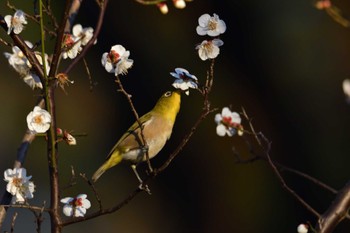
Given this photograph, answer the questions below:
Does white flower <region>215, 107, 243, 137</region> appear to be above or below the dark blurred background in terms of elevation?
above

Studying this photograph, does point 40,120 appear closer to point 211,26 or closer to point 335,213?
point 211,26

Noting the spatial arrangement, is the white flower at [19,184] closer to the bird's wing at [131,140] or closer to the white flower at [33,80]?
the white flower at [33,80]

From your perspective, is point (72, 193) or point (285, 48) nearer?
point (285, 48)

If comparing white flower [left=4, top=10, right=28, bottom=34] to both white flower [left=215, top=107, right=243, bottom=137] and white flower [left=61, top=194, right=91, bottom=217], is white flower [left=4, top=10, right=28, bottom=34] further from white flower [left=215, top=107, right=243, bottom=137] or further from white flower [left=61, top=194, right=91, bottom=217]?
white flower [left=215, top=107, right=243, bottom=137]

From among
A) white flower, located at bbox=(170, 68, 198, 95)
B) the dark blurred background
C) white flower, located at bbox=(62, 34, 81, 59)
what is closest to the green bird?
white flower, located at bbox=(62, 34, 81, 59)

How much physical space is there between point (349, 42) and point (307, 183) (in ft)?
6.30

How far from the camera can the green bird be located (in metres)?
3.83

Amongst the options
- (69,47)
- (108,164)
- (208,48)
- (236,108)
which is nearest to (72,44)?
(69,47)

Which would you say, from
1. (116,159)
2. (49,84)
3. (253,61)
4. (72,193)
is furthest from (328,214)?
(72,193)

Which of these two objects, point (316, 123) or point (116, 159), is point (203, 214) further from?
point (116, 159)

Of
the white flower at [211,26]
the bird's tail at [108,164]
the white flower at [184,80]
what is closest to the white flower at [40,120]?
the white flower at [184,80]

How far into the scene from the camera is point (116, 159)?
4.03 m

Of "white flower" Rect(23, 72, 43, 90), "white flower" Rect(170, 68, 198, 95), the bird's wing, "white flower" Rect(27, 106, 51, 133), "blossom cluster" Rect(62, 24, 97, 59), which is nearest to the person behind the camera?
"white flower" Rect(27, 106, 51, 133)

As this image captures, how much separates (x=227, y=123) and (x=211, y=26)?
0.38 metres
